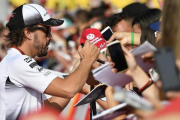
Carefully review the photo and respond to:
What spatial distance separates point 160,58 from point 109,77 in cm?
83

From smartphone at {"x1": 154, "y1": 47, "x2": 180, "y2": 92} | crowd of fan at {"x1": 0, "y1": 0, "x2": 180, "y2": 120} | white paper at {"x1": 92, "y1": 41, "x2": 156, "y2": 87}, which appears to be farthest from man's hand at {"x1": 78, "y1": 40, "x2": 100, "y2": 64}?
smartphone at {"x1": 154, "y1": 47, "x2": 180, "y2": 92}

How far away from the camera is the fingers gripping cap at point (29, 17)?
3773mm

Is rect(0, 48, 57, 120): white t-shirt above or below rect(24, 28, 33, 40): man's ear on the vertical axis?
below

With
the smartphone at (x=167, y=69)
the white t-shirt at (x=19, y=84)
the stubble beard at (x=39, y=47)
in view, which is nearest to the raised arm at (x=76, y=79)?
→ the white t-shirt at (x=19, y=84)

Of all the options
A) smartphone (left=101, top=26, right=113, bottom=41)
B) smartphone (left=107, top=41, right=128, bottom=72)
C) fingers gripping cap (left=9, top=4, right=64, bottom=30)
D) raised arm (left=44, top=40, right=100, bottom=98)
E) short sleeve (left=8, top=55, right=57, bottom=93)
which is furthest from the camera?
fingers gripping cap (left=9, top=4, right=64, bottom=30)

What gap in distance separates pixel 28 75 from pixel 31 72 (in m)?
0.04

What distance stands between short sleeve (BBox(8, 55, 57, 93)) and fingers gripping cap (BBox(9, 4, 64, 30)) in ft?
1.62

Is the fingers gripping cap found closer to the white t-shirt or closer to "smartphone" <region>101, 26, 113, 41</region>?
the white t-shirt

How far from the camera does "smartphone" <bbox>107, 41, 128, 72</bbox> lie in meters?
2.19

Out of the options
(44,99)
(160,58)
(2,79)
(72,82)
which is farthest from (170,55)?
(44,99)

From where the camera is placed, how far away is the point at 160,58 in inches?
62.4

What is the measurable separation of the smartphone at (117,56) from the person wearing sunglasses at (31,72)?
1.03 m

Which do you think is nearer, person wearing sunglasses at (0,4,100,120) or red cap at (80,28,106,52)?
person wearing sunglasses at (0,4,100,120)

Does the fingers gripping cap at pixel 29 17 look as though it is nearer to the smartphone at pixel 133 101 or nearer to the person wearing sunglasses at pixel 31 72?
the person wearing sunglasses at pixel 31 72
